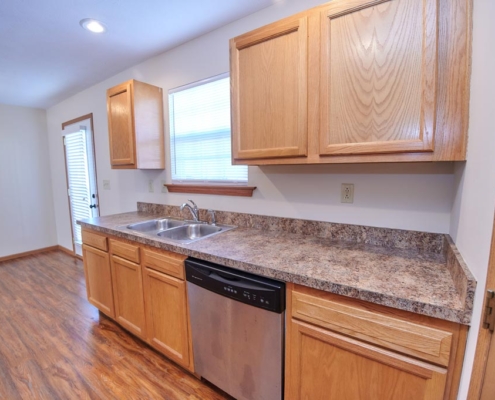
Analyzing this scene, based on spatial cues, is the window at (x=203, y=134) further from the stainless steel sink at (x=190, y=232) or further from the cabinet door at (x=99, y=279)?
the cabinet door at (x=99, y=279)

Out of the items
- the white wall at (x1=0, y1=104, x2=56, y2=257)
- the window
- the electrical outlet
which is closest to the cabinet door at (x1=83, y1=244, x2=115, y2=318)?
the window

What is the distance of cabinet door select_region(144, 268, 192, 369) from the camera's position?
1556mm

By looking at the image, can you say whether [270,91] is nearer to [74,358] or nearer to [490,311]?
[490,311]

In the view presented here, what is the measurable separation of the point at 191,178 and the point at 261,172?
0.81 meters

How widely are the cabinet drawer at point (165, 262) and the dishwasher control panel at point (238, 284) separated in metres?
0.08

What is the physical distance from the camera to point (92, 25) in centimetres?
183

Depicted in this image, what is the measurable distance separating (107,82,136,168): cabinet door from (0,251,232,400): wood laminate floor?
4.93 ft

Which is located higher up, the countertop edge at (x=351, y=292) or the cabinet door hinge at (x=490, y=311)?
the cabinet door hinge at (x=490, y=311)

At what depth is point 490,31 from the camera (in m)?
0.77

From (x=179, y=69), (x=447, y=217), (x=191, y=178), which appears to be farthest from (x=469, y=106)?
(x=179, y=69)

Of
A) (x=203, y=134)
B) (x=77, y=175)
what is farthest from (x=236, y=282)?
(x=77, y=175)

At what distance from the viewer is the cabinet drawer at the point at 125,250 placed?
179 cm

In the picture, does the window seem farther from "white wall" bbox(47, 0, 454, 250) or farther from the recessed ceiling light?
the recessed ceiling light

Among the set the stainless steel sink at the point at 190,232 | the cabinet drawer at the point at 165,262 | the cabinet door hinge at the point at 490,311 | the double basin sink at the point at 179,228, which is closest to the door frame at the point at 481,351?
the cabinet door hinge at the point at 490,311
